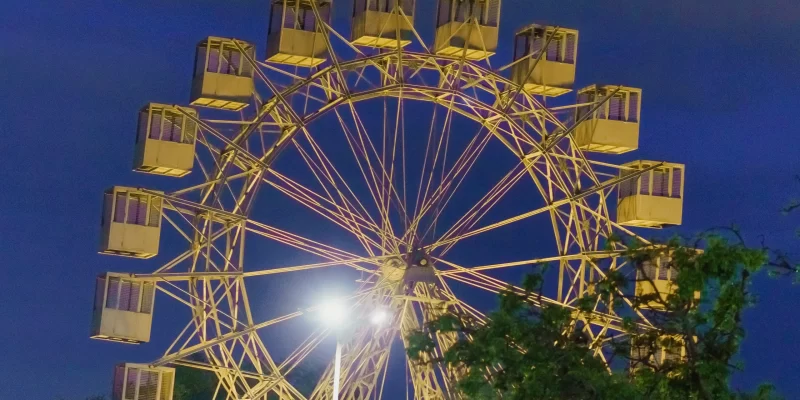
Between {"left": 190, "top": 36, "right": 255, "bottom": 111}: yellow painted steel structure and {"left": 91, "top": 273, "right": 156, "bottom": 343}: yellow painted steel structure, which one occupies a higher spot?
{"left": 190, "top": 36, "right": 255, "bottom": 111}: yellow painted steel structure

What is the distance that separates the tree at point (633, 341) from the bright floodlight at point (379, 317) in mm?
10653

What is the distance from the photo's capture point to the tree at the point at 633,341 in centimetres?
3262

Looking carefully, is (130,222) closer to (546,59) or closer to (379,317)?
(379,317)

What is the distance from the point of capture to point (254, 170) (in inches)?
1875

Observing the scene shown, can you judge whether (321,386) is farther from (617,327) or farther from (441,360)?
(441,360)

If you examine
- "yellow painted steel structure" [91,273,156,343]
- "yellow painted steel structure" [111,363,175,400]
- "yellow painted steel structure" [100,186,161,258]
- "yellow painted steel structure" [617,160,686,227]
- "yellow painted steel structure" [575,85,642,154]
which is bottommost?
"yellow painted steel structure" [111,363,175,400]

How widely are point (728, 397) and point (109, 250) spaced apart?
1878cm

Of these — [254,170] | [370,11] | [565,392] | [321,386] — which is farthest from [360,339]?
[565,392]

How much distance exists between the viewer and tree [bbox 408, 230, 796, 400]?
3262 centimetres

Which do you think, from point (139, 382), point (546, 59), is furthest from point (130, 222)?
point (546, 59)

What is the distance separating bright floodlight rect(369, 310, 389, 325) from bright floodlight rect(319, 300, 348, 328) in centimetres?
63

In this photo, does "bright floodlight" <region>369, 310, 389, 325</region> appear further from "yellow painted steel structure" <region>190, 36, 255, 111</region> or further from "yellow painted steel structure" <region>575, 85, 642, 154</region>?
"yellow painted steel structure" <region>575, 85, 642, 154</region>

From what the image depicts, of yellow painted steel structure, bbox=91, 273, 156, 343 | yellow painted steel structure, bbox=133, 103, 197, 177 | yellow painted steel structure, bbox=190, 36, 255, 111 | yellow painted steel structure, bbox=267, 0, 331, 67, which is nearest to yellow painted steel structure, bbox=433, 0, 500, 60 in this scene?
yellow painted steel structure, bbox=267, 0, 331, 67

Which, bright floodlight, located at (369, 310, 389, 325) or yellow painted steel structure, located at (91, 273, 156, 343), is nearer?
bright floodlight, located at (369, 310, 389, 325)
